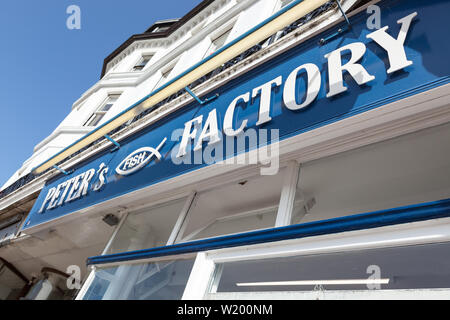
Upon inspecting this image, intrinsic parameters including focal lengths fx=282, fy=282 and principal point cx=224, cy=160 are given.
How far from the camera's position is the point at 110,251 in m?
3.83

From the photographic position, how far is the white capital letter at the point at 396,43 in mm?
1907

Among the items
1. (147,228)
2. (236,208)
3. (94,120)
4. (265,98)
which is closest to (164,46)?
(94,120)

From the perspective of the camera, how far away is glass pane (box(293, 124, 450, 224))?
6.56 ft

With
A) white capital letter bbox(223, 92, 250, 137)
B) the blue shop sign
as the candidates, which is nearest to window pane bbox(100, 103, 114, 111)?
the blue shop sign

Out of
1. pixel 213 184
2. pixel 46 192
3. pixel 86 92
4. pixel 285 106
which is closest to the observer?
pixel 285 106

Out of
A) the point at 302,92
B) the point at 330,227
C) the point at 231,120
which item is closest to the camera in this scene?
the point at 330,227

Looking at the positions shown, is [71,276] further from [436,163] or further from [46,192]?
[436,163]

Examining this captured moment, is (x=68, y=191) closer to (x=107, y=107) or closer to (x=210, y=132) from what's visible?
(x=210, y=132)

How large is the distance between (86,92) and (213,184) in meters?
10.1

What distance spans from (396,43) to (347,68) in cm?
35

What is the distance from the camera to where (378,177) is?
7.38 feet

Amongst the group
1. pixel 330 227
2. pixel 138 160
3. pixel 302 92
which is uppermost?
pixel 138 160

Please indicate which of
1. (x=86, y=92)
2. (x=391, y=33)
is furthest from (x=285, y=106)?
(x=86, y=92)

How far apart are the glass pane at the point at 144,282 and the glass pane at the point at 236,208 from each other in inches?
20.9
